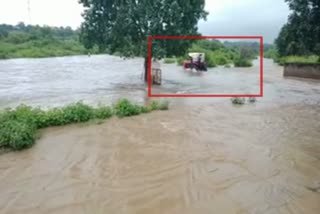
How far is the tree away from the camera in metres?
11.9

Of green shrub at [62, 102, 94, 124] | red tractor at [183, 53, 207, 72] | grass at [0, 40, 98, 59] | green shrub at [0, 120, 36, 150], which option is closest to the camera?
green shrub at [0, 120, 36, 150]

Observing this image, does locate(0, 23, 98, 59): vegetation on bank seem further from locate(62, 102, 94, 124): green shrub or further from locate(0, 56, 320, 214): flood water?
locate(0, 56, 320, 214): flood water

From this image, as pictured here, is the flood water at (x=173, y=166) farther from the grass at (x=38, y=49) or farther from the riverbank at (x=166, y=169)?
the grass at (x=38, y=49)

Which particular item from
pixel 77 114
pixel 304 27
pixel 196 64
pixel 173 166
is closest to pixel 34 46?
pixel 196 64

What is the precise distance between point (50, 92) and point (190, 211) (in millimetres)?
9463

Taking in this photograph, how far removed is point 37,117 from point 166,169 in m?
3.46

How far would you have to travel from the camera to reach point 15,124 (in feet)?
18.5

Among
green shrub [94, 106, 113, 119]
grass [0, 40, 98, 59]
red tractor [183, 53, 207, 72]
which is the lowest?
green shrub [94, 106, 113, 119]

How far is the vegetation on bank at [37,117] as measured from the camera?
530 centimetres

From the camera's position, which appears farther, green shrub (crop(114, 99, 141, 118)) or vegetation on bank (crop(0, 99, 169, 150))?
green shrub (crop(114, 99, 141, 118))

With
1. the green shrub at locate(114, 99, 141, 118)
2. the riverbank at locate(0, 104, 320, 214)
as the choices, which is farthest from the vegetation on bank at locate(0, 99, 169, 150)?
the riverbank at locate(0, 104, 320, 214)

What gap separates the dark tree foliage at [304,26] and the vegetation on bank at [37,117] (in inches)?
196

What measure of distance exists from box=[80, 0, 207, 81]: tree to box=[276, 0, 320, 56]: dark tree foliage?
155 inches

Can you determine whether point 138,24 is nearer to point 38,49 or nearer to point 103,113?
point 103,113
